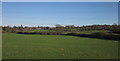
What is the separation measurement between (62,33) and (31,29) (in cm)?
1276

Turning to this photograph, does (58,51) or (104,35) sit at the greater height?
(58,51)

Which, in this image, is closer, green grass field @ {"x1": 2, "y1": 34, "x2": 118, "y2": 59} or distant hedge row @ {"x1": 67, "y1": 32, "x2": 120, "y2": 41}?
green grass field @ {"x1": 2, "y1": 34, "x2": 118, "y2": 59}

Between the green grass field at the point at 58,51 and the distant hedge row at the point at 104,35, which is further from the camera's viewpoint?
the distant hedge row at the point at 104,35

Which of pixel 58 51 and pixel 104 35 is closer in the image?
pixel 58 51

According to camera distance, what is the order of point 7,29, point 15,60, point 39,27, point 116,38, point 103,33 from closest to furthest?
point 15,60, point 116,38, point 103,33, point 7,29, point 39,27

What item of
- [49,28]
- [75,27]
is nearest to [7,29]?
[49,28]

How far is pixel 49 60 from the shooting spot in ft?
24.2

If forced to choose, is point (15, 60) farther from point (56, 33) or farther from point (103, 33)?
point (56, 33)

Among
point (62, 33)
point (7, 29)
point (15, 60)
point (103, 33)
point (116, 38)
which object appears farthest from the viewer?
point (7, 29)

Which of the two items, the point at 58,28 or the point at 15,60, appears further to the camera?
the point at 58,28

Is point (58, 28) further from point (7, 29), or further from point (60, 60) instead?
point (60, 60)

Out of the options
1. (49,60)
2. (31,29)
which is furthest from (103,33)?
(31,29)

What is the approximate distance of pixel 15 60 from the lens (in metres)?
7.23

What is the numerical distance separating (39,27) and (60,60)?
42.1 meters
